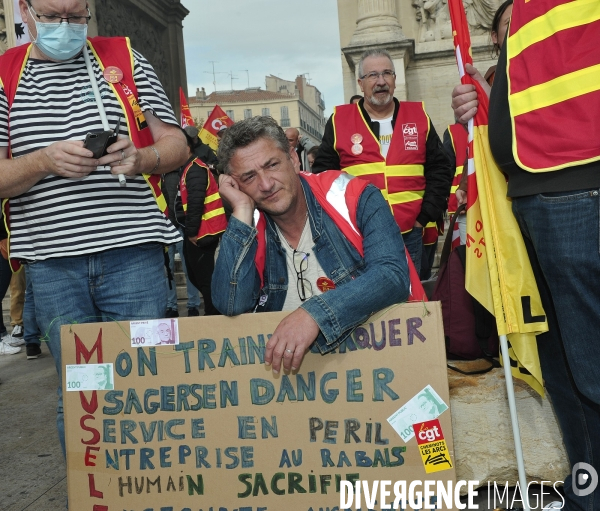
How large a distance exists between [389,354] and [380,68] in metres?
2.95

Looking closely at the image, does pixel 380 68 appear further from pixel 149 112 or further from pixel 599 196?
pixel 599 196

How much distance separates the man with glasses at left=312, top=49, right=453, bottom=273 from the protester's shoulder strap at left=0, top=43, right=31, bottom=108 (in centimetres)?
Answer: 245

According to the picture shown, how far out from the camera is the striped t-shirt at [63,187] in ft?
8.25

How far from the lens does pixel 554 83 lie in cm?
207

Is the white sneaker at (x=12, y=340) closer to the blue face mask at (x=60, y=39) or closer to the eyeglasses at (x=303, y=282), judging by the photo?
the blue face mask at (x=60, y=39)

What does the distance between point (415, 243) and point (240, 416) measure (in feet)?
8.67

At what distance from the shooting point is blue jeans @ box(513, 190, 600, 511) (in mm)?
2090

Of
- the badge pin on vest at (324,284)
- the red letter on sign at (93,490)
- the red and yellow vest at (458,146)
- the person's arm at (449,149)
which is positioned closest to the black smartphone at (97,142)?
the badge pin on vest at (324,284)

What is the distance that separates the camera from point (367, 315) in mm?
2248

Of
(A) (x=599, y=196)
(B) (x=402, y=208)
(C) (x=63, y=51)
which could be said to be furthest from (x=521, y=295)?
(B) (x=402, y=208)

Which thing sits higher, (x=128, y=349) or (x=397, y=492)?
(x=128, y=349)

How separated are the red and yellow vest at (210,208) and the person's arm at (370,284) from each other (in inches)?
156

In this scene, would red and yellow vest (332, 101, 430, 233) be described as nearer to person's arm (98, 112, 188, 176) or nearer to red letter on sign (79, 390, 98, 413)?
person's arm (98, 112, 188, 176)

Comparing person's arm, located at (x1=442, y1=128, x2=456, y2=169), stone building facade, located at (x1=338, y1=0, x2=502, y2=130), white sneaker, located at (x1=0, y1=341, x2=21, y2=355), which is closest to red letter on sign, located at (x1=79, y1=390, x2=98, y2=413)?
person's arm, located at (x1=442, y1=128, x2=456, y2=169)
